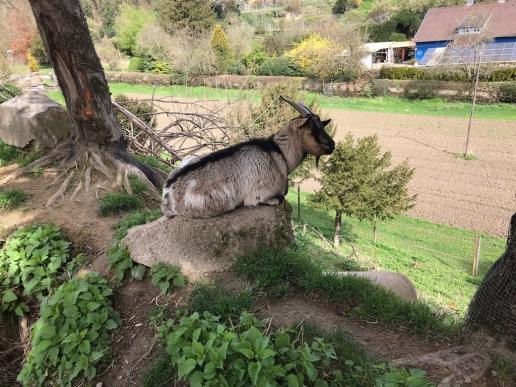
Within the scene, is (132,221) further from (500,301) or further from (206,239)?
(500,301)

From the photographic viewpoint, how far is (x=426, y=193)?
16.0 m

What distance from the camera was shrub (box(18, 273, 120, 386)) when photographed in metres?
3.15

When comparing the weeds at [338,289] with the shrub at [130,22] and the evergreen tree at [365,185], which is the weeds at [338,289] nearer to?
the evergreen tree at [365,185]

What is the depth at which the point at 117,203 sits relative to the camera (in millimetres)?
5352

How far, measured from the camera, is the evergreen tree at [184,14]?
42.5 m

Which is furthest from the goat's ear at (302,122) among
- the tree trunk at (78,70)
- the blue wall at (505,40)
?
the blue wall at (505,40)

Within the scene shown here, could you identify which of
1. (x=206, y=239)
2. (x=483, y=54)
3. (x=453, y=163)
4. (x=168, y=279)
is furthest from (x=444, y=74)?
(x=168, y=279)

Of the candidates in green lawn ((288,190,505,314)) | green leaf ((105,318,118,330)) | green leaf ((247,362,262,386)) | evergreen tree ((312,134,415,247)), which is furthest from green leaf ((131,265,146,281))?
evergreen tree ((312,134,415,247))

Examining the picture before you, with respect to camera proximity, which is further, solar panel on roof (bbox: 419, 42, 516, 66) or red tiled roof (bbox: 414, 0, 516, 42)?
red tiled roof (bbox: 414, 0, 516, 42)

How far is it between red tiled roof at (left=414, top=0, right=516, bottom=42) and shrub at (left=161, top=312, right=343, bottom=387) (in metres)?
35.8

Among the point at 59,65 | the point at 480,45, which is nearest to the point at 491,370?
the point at 59,65

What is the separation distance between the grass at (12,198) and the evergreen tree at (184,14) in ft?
132

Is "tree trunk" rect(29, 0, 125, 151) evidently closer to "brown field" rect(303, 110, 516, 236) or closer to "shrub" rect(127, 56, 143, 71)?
"brown field" rect(303, 110, 516, 236)

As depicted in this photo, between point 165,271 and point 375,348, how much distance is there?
6.60ft
